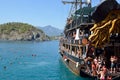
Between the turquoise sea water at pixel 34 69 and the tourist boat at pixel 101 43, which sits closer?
the tourist boat at pixel 101 43

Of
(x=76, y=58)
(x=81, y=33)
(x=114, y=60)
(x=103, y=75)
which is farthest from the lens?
(x=81, y=33)

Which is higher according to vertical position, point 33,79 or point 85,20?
point 85,20

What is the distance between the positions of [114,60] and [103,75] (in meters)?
6.03

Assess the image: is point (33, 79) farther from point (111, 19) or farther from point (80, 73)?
point (111, 19)

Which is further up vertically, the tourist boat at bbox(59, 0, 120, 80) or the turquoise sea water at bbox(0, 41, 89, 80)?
the tourist boat at bbox(59, 0, 120, 80)

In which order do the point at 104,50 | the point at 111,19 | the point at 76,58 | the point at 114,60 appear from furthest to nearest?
the point at 76,58, the point at 104,50, the point at 114,60, the point at 111,19

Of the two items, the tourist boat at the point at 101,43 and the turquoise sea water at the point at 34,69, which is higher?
the tourist boat at the point at 101,43

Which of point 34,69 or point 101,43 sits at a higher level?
point 101,43

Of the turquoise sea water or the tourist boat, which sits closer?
the tourist boat

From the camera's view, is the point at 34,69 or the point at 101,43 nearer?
the point at 101,43

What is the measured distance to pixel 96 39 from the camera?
554 cm

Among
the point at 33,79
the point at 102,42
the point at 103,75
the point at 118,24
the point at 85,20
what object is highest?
the point at 85,20

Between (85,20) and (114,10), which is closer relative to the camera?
(114,10)

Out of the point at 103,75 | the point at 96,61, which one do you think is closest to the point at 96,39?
the point at 103,75
